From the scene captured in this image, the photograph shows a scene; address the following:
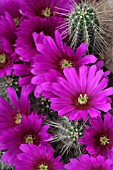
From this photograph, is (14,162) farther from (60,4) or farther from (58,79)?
(60,4)

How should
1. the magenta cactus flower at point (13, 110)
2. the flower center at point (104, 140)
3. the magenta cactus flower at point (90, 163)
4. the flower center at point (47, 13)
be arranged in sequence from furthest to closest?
the flower center at point (47, 13)
the magenta cactus flower at point (13, 110)
the flower center at point (104, 140)
the magenta cactus flower at point (90, 163)

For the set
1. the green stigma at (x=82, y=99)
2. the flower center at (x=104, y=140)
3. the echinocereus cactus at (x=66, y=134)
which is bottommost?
the flower center at (x=104, y=140)

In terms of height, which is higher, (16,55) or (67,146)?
(16,55)

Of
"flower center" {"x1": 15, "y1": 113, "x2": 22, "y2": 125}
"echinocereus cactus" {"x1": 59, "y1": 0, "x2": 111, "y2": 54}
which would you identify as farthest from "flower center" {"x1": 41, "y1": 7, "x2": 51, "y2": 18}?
"flower center" {"x1": 15, "y1": 113, "x2": 22, "y2": 125}

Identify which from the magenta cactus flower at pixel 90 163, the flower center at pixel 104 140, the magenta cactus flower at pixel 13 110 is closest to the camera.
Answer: the magenta cactus flower at pixel 90 163

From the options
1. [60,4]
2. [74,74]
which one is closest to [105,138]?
[74,74]

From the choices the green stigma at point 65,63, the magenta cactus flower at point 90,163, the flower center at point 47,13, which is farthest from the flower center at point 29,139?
the flower center at point 47,13

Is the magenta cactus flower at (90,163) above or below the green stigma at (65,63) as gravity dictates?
A: below

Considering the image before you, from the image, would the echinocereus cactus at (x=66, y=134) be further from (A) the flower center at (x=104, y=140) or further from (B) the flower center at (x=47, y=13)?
(B) the flower center at (x=47, y=13)

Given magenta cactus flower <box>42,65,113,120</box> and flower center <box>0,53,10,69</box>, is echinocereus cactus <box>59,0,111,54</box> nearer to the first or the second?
magenta cactus flower <box>42,65,113,120</box>

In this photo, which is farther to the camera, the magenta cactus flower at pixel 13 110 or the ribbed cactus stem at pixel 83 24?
the magenta cactus flower at pixel 13 110

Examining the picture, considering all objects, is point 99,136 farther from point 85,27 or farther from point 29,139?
point 85,27
